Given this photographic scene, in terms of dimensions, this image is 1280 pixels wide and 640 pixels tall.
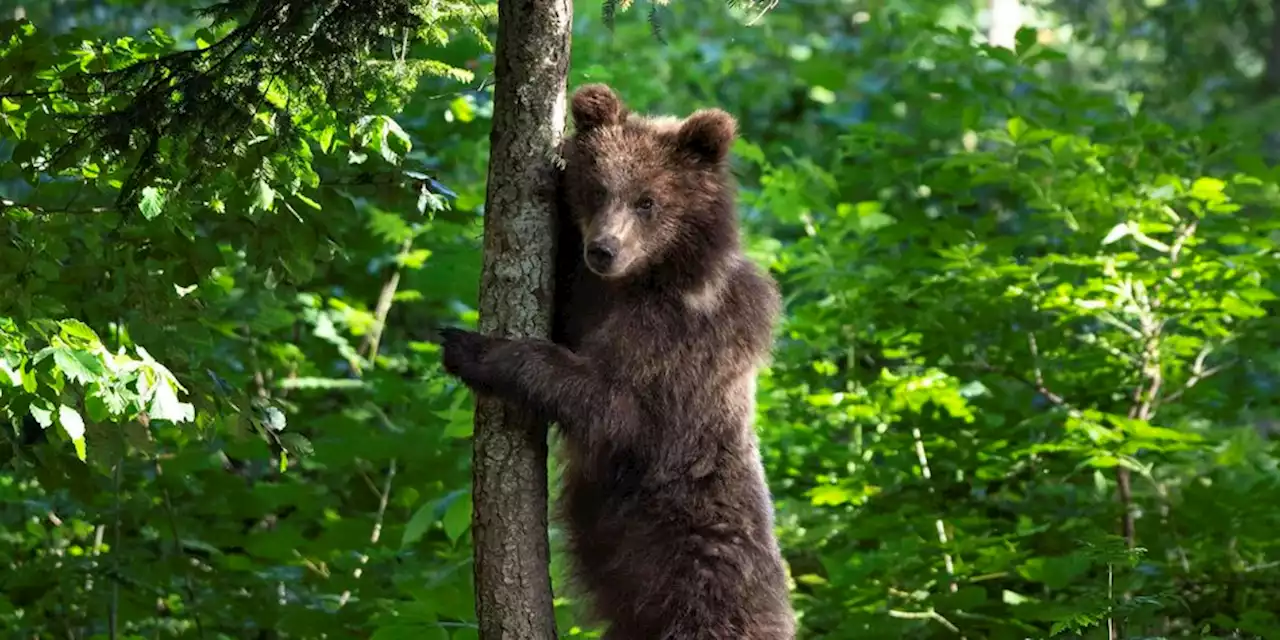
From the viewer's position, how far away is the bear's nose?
3922mm

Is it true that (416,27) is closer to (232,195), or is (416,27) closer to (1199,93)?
(232,195)

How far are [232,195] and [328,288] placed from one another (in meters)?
3.56

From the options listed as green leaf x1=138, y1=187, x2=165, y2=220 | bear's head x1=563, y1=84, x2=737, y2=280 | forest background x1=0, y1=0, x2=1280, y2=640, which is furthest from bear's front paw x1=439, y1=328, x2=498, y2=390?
green leaf x1=138, y1=187, x2=165, y2=220

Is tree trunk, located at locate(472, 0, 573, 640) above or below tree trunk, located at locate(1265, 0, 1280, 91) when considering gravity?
below

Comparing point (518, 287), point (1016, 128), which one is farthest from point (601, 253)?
point (1016, 128)

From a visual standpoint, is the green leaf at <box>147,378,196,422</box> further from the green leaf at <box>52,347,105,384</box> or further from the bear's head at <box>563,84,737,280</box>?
the bear's head at <box>563,84,737,280</box>

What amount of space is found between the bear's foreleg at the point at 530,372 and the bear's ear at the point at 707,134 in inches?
33.8

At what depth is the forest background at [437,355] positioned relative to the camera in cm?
414

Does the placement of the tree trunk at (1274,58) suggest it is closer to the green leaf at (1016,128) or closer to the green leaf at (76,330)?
the green leaf at (1016,128)

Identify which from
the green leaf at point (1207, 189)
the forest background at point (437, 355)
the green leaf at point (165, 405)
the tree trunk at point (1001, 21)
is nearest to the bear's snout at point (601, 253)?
the forest background at point (437, 355)

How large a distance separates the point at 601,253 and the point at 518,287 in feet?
0.88

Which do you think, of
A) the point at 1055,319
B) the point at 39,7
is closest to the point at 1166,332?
the point at 1055,319

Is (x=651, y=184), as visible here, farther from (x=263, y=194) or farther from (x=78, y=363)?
(x=78, y=363)

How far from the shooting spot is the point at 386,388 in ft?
21.5
